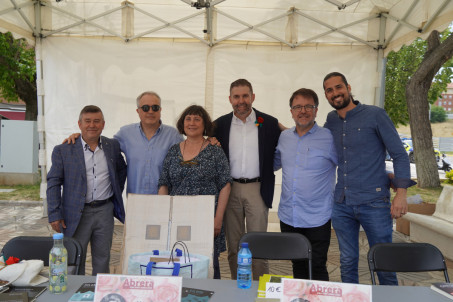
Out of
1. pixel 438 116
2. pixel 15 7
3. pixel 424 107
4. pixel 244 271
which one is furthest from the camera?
pixel 438 116

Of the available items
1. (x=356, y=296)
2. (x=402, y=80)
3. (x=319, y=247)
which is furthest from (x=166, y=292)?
(x=402, y=80)

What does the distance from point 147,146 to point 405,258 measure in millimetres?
1859

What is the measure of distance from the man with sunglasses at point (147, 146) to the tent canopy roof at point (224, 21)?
80.3 inches

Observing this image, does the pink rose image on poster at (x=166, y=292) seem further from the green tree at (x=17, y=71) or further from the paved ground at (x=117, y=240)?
the green tree at (x=17, y=71)

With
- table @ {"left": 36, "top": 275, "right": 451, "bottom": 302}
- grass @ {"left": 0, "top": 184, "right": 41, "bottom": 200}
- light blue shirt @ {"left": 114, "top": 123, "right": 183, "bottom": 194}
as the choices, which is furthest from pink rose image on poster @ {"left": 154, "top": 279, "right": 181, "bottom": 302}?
grass @ {"left": 0, "top": 184, "right": 41, "bottom": 200}

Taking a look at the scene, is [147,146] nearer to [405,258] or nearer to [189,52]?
[405,258]

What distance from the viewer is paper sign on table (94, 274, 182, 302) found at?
4.52 ft

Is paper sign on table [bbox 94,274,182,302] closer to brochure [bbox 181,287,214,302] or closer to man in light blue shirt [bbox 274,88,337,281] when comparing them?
brochure [bbox 181,287,214,302]

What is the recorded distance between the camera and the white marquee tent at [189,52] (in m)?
4.64

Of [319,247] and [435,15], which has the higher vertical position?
[435,15]

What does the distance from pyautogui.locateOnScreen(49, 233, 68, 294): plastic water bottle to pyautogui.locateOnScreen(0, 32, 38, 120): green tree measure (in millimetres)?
9241

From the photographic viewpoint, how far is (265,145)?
9.41 ft

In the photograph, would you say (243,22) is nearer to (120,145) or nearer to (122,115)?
(122,115)

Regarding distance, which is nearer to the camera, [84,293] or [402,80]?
[84,293]
